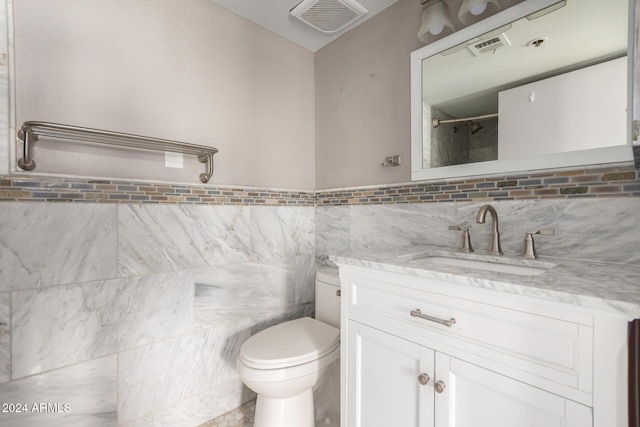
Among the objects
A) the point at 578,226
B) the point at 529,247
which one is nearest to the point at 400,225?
the point at 529,247

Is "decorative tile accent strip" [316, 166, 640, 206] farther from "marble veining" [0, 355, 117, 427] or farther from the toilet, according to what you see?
"marble veining" [0, 355, 117, 427]

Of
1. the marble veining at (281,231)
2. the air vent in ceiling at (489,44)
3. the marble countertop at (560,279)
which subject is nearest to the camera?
the marble countertop at (560,279)

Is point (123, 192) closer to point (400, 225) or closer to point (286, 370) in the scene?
point (286, 370)

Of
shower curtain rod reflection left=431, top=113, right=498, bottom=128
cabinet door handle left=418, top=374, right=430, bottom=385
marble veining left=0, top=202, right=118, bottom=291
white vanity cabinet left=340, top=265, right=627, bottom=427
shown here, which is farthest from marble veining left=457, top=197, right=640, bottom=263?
marble veining left=0, top=202, right=118, bottom=291

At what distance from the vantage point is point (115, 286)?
4.32 ft

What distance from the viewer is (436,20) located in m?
1.41

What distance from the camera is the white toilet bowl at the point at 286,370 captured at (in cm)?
125

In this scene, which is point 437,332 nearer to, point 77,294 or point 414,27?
point 77,294

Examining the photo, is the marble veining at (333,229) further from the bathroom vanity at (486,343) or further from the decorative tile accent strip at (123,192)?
the bathroom vanity at (486,343)

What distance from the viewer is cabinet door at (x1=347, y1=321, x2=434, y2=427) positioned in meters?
0.90

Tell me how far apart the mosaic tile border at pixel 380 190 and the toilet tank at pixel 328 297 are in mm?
497

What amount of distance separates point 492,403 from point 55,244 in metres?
1.64

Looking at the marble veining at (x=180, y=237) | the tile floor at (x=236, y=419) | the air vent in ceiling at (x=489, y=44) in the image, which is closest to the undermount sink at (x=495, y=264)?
the air vent in ceiling at (x=489, y=44)

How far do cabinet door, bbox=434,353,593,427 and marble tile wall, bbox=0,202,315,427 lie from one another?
1201mm
